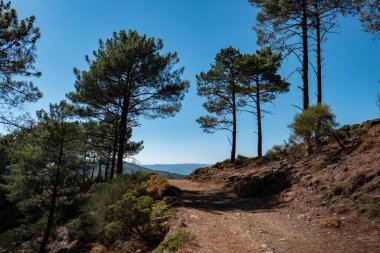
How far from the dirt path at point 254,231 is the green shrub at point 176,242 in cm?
25

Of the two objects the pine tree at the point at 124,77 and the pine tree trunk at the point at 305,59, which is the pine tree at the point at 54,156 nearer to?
the pine tree at the point at 124,77

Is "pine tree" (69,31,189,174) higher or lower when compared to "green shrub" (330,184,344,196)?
higher

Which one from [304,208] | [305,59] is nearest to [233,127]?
[305,59]

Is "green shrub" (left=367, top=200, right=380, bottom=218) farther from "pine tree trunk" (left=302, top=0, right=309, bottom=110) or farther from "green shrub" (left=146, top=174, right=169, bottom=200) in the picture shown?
"green shrub" (left=146, top=174, right=169, bottom=200)

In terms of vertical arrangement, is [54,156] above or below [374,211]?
above

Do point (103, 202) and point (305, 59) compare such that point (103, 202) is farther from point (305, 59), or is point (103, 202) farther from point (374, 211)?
point (305, 59)

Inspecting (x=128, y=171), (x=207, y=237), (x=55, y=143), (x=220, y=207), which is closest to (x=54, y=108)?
(x=55, y=143)

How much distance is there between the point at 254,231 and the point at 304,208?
2.59 metres

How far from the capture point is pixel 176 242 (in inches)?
278

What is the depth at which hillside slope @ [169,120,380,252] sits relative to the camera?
651 cm

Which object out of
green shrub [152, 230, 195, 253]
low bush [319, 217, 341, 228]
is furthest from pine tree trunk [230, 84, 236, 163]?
green shrub [152, 230, 195, 253]

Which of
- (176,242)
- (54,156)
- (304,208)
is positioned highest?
(54,156)

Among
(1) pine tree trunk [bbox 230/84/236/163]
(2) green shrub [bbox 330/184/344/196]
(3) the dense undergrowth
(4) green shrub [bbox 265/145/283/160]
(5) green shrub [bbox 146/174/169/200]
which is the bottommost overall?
(3) the dense undergrowth

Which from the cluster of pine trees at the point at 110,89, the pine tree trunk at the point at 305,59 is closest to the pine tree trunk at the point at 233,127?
the cluster of pine trees at the point at 110,89
